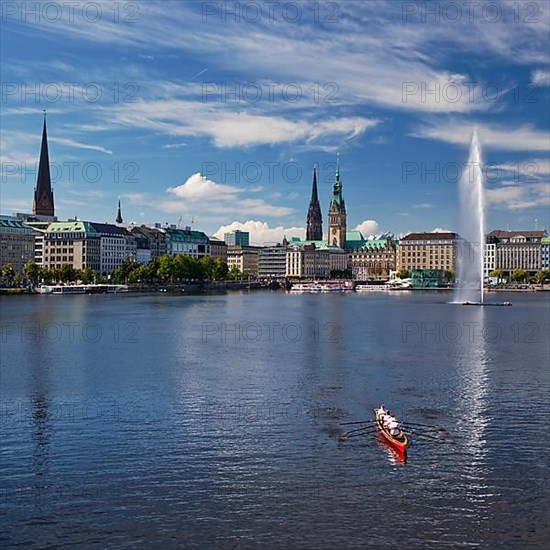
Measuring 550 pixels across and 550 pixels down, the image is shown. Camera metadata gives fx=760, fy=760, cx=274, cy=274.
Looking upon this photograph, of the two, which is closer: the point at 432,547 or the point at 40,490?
the point at 432,547

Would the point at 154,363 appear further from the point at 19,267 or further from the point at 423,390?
the point at 19,267

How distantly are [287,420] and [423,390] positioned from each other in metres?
9.36

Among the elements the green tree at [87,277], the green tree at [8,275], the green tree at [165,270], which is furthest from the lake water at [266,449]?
the green tree at [165,270]

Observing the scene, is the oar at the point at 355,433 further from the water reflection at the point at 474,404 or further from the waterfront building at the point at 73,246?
the waterfront building at the point at 73,246

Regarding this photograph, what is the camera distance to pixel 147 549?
58.2 ft

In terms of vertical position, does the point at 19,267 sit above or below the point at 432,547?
above

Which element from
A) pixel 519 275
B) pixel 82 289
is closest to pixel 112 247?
pixel 82 289

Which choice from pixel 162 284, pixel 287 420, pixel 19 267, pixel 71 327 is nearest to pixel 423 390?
pixel 287 420

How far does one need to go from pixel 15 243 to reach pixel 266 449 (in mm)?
162556

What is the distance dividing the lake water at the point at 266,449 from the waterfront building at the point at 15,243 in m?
130

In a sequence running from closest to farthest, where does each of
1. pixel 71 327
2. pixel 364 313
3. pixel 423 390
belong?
pixel 423 390, pixel 71 327, pixel 364 313

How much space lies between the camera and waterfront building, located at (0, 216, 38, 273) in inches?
6796

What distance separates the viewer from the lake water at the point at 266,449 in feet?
62.1

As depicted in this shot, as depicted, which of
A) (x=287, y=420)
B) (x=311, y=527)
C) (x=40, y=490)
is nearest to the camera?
(x=311, y=527)
